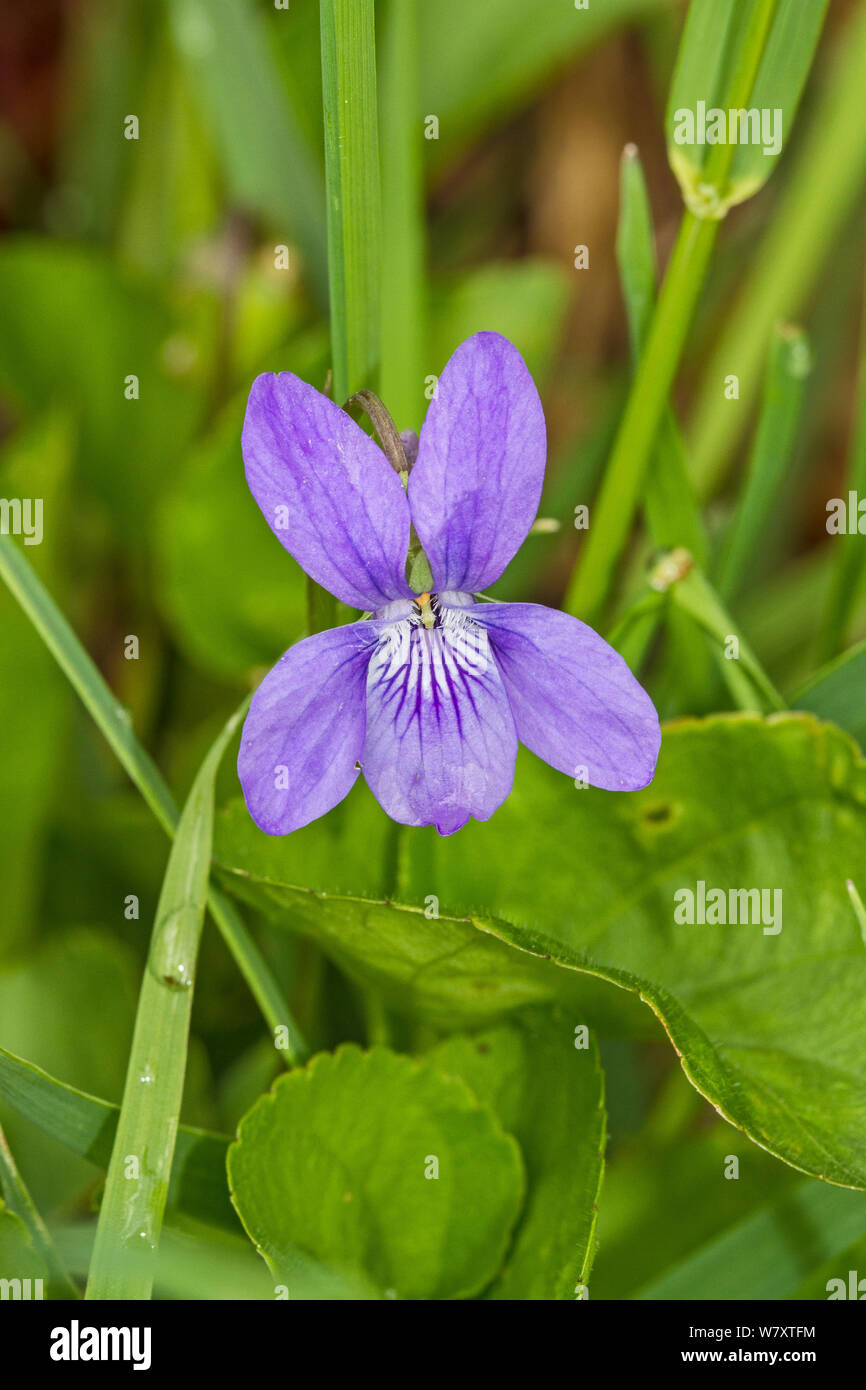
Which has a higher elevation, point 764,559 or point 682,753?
point 764,559

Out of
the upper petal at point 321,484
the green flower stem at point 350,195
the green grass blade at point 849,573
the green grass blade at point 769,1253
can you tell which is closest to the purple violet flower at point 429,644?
the upper petal at point 321,484

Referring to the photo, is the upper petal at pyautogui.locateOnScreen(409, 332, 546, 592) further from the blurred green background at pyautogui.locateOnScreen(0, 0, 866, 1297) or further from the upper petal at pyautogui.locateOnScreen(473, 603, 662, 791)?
the blurred green background at pyautogui.locateOnScreen(0, 0, 866, 1297)

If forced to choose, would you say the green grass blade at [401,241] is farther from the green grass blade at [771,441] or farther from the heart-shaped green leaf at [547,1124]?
the heart-shaped green leaf at [547,1124]

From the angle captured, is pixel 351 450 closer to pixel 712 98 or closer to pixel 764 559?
pixel 712 98
